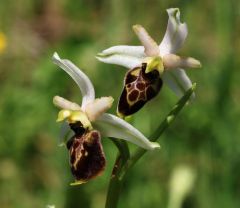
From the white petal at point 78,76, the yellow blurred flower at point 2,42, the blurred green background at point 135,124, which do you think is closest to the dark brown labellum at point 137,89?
the white petal at point 78,76

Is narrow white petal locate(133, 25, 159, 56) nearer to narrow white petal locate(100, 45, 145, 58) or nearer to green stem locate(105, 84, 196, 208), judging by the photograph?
narrow white petal locate(100, 45, 145, 58)

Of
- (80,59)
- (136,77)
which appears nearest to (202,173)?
(80,59)

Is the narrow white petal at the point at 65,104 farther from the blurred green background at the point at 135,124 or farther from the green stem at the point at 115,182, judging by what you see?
the blurred green background at the point at 135,124

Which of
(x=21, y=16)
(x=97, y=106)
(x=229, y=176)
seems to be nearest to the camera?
(x=97, y=106)

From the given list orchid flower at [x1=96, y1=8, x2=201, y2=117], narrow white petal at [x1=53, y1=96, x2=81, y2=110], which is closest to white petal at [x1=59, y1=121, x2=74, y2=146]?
narrow white petal at [x1=53, y1=96, x2=81, y2=110]

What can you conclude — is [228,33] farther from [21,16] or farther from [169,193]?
[21,16]

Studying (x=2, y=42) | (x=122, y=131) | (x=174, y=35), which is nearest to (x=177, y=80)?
(x=174, y=35)

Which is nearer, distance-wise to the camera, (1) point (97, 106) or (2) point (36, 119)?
(1) point (97, 106)
